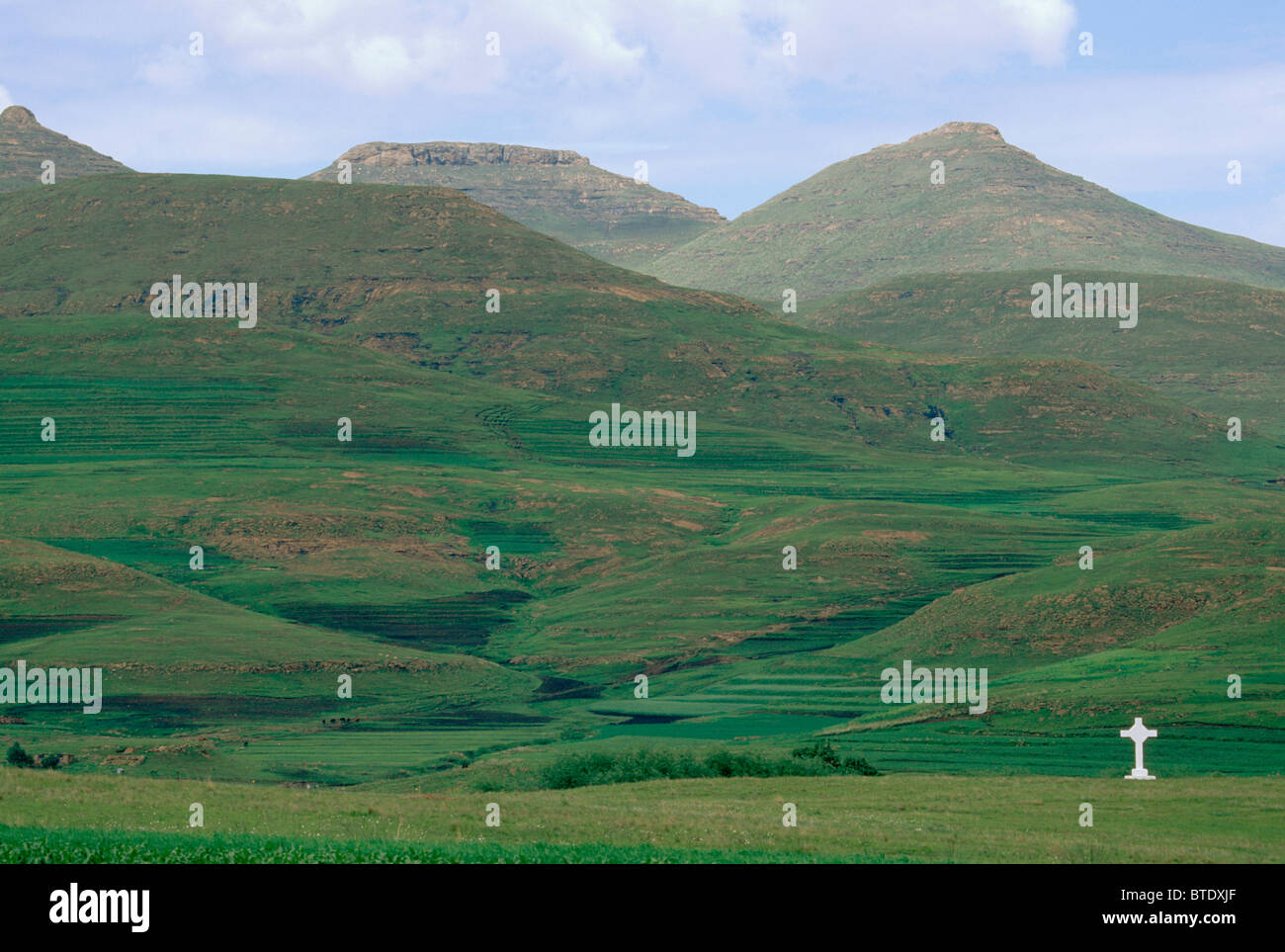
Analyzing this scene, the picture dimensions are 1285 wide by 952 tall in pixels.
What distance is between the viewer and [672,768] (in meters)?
75.1

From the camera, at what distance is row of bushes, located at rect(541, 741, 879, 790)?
73812mm

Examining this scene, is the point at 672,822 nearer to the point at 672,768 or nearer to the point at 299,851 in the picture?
the point at 299,851

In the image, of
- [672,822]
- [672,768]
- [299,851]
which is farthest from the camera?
[672,768]

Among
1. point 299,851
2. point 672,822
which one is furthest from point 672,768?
point 299,851

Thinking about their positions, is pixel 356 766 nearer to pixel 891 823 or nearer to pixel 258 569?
pixel 891 823

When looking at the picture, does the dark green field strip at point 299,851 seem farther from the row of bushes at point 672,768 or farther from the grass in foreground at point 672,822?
the row of bushes at point 672,768

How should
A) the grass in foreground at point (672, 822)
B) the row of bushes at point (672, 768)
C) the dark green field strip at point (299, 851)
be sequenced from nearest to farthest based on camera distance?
1. the dark green field strip at point (299, 851)
2. the grass in foreground at point (672, 822)
3. the row of bushes at point (672, 768)

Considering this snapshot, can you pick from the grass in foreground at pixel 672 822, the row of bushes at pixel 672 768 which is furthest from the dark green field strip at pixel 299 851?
the row of bushes at pixel 672 768

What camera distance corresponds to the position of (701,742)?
11412 centimetres

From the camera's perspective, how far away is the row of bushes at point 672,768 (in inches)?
2906

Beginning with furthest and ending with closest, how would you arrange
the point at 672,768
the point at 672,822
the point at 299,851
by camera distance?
1. the point at 672,768
2. the point at 672,822
3. the point at 299,851

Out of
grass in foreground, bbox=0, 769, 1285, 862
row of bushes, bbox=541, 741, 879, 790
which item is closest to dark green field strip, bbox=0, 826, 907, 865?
grass in foreground, bbox=0, 769, 1285, 862
